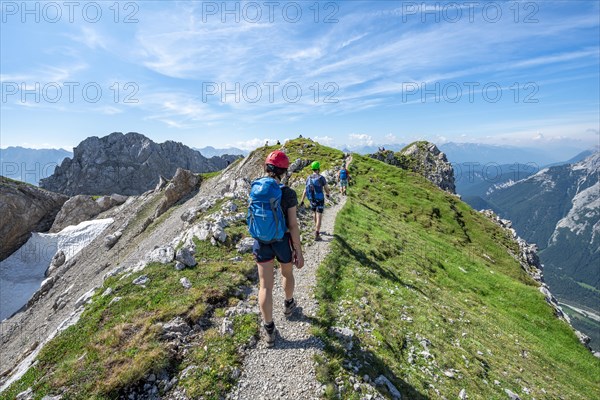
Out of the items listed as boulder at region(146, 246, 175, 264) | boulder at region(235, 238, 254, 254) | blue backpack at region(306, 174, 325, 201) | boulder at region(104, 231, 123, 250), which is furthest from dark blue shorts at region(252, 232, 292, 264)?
boulder at region(104, 231, 123, 250)

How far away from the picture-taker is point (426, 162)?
132 m

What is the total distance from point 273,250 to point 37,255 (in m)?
88.2

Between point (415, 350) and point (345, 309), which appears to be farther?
point (345, 309)

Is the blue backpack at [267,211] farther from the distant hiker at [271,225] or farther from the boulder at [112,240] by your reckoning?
the boulder at [112,240]

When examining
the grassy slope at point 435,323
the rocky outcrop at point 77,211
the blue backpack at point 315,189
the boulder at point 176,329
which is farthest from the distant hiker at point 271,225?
the rocky outcrop at point 77,211

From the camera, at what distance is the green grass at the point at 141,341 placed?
8.50m

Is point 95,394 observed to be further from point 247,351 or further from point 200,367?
point 247,351

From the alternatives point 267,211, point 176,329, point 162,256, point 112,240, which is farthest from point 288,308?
point 112,240

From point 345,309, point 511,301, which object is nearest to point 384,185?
point 511,301

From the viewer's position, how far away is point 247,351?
9609 mm

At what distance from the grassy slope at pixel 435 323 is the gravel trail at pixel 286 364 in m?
0.53

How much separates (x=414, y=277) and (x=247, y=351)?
14.9 metres

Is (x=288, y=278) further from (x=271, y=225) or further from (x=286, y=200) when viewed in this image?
(x=286, y=200)

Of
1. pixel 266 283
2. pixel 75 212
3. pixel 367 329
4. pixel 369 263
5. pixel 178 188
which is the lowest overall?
pixel 75 212
